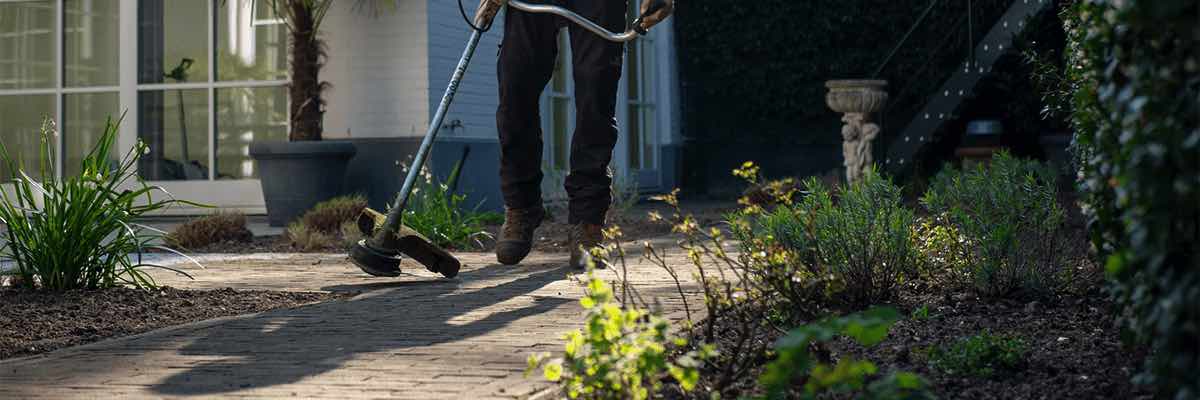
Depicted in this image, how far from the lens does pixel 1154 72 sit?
1.63m

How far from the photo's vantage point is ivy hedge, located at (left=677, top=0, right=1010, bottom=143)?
13.3 meters

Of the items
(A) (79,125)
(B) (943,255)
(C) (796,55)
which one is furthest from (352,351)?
(C) (796,55)

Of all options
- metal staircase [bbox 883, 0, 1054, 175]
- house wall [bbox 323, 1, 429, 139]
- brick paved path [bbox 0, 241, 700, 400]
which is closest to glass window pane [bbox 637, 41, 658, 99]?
metal staircase [bbox 883, 0, 1054, 175]

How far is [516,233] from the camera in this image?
5.12m

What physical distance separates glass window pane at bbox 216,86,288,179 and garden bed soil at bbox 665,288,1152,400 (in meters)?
6.56

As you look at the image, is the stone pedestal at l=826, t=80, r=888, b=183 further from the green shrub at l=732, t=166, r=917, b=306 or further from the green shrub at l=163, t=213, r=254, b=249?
the green shrub at l=732, t=166, r=917, b=306

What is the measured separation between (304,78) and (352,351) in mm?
5969

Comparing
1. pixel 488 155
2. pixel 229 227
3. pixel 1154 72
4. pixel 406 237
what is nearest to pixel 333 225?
pixel 229 227

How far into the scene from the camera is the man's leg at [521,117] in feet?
16.2

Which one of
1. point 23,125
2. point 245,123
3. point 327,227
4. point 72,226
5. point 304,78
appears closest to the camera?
point 72,226

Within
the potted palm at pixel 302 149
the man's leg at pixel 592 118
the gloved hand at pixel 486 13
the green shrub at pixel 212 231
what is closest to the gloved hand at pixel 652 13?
the man's leg at pixel 592 118

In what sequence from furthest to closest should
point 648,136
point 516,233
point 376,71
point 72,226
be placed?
point 648,136 < point 376,71 < point 516,233 < point 72,226

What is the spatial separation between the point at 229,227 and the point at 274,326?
158 inches

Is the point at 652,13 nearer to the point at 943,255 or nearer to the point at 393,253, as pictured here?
the point at 393,253
